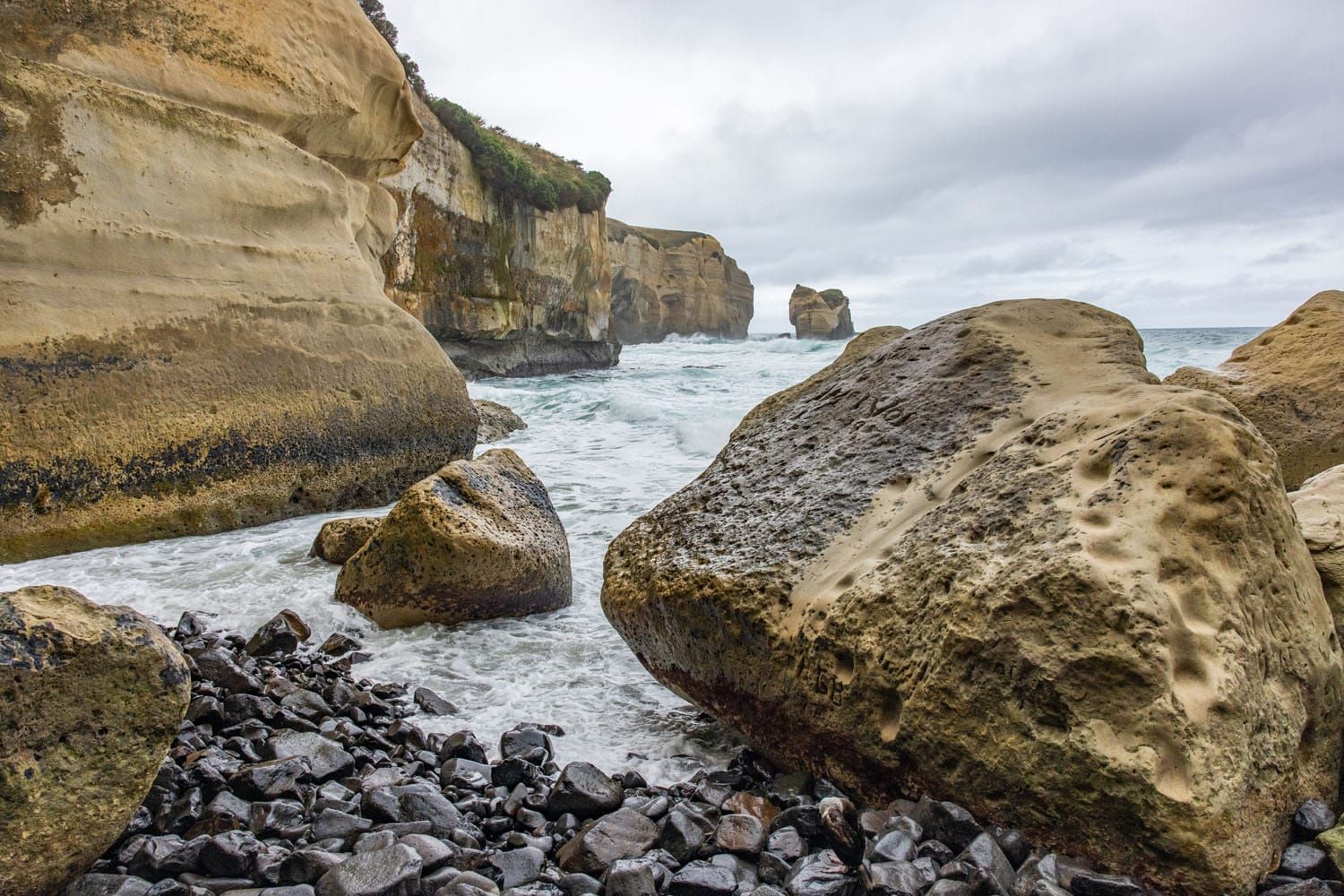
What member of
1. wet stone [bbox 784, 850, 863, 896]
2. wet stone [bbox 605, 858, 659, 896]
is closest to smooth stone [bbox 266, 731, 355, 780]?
wet stone [bbox 605, 858, 659, 896]

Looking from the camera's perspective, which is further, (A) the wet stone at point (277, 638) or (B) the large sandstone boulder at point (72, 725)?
(A) the wet stone at point (277, 638)

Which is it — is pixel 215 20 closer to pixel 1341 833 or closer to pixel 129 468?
pixel 129 468

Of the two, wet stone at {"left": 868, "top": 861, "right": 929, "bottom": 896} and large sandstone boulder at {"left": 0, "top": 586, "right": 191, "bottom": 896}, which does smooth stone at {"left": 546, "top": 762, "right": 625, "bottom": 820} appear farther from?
large sandstone boulder at {"left": 0, "top": 586, "right": 191, "bottom": 896}

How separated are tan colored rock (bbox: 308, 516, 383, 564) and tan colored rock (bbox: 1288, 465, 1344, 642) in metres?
4.83

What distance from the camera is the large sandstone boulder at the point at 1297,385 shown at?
6105 millimetres

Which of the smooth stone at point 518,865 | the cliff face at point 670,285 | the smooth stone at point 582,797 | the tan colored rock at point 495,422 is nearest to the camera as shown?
the smooth stone at point 518,865

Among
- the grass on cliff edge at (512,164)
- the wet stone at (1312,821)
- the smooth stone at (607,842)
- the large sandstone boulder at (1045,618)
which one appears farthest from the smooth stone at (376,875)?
the grass on cliff edge at (512,164)

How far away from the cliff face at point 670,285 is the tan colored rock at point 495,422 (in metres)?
38.7

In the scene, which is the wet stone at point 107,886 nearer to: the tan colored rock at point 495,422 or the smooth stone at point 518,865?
the smooth stone at point 518,865

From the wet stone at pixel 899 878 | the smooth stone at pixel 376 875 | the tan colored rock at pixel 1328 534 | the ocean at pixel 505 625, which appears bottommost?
the ocean at pixel 505 625

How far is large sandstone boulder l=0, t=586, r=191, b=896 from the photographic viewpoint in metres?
2.02

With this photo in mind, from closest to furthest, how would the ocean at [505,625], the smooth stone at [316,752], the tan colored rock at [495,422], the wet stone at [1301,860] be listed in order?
the wet stone at [1301,860] < the smooth stone at [316,752] < the ocean at [505,625] < the tan colored rock at [495,422]

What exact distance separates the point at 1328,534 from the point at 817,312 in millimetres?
67966

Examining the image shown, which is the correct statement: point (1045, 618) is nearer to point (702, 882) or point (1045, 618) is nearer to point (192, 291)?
point (702, 882)
